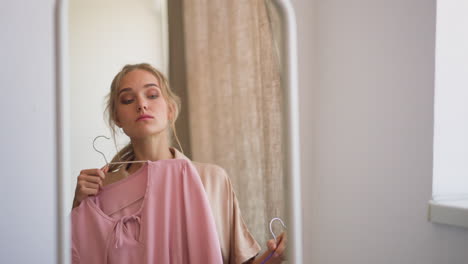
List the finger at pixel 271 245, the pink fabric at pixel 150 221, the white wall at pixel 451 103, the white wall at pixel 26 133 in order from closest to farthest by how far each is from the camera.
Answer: the pink fabric at pixel 150 221, the finger at pixel 271 245, the white wall at pixel 26 133, the white wall at pixel 451 103

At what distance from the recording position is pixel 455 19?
123 cm

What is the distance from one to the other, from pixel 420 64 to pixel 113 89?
35.7 inches

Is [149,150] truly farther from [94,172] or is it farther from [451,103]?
[451,103]

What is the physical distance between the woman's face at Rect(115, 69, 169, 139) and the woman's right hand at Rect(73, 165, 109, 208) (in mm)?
98

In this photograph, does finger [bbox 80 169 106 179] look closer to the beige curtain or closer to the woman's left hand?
the beige curtain

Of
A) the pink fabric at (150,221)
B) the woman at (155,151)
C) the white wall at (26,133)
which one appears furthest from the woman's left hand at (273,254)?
the white wall at (26,133)

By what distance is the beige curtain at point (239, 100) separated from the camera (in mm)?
877

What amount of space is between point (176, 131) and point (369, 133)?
30.2 inches

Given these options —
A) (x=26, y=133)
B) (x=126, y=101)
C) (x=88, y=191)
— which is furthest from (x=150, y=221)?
(x=26, y=133)

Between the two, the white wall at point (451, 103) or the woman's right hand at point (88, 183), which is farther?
the white wall at point (451, 103)

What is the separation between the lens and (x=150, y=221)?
2.58 feet

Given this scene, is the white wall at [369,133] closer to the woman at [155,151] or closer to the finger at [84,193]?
the woman at [155,151]

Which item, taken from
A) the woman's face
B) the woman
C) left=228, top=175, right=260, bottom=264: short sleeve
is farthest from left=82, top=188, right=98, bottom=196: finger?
left=228, top=175, right=260, bottom=264: short sleeve

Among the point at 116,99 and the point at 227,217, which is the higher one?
the point at 116,99
